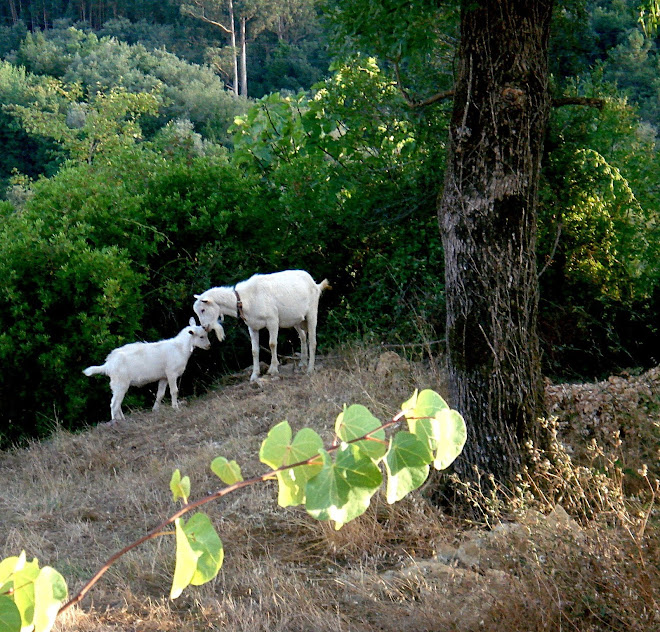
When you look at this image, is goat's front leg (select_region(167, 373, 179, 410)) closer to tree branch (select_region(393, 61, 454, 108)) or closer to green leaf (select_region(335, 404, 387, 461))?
tree branch (select_region(393, 61, 454, 108))

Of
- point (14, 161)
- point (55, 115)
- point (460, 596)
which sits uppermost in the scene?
point (460, 596)

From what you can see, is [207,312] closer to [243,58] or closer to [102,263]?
[102,263]

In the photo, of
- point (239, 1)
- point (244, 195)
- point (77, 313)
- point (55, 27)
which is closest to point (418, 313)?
point (244, 195)

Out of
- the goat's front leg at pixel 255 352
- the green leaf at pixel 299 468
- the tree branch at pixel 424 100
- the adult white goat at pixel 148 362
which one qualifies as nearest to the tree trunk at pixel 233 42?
the goat's front leg at pixel 255 352

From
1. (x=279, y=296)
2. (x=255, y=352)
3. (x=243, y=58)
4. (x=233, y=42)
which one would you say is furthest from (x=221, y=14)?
(x=255, y=352)

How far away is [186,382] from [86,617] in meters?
8.29

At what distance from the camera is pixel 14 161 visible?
37188 mm

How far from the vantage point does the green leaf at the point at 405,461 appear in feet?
5.45

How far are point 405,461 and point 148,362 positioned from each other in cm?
982

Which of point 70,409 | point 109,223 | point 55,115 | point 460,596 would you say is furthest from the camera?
point 55,115

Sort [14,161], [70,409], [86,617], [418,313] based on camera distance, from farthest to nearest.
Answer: [14,161] → [70,409] → [418,313] → [86,617]

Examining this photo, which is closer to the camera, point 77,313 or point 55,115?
point 77,313

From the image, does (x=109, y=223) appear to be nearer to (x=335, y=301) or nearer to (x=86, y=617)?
(x=335, y=301)

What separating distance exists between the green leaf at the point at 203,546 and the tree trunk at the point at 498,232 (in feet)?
14.4
